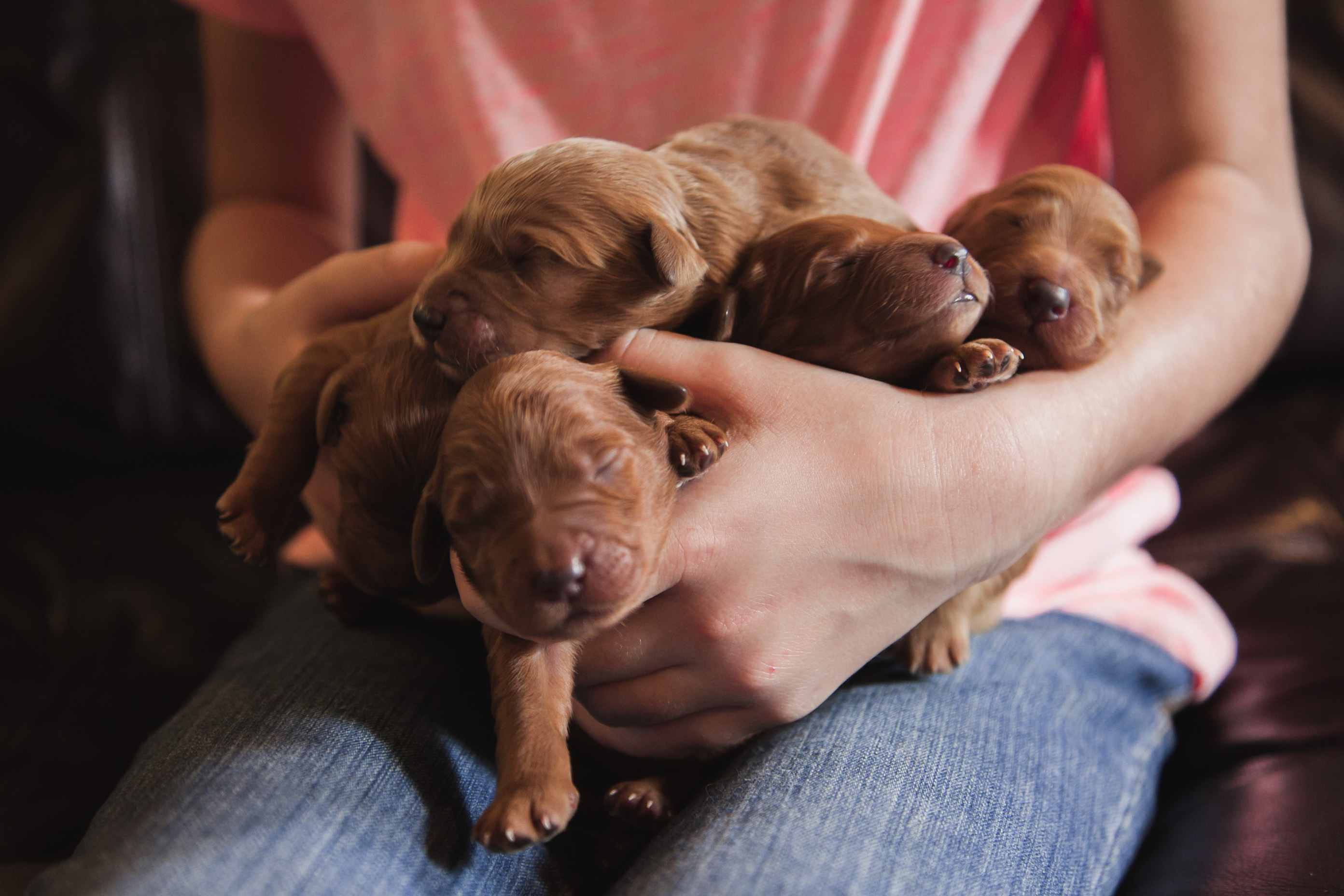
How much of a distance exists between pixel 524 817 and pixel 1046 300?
1.23 meters

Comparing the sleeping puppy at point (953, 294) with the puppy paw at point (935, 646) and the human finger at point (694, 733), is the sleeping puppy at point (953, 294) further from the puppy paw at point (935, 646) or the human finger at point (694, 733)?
the human finger at point (694, 733)

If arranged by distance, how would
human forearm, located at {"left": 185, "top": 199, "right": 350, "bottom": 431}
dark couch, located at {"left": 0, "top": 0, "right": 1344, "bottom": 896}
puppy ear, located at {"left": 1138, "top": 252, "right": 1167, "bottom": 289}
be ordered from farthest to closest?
dark couch, located at {"left": 0, "top": 0, "right": 1344, "bottom": 896}, human forearm, located at {"left": 185, "top": 199, "right": 350, "bottom": 431}, puppy ear, located at {"left": 1138, "top": 252, "right": 1167, "bottom": 289}

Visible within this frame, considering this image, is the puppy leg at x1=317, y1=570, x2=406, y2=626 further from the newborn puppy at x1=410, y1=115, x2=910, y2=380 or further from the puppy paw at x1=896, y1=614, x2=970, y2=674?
the puppy paw at x1=896, y1=614, x2=970, y2=674

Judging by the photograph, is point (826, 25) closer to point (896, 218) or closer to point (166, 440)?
point (896, 218)

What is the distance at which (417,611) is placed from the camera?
1929 mm

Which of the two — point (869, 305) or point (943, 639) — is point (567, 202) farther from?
point (943, 639)

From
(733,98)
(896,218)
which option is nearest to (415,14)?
(733,98)

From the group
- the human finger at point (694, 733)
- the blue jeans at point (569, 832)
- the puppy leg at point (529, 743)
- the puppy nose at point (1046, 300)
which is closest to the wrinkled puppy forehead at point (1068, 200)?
the puppy nose at point (1046, 300)

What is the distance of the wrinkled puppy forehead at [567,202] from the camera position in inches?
57.3

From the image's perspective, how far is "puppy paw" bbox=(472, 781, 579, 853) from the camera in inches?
48.3

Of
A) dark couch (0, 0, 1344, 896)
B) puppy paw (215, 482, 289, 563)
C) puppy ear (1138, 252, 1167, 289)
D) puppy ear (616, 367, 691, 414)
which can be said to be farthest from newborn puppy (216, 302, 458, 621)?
puppy ear (1138, 252, 1167, 289)

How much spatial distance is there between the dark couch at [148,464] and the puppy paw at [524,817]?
1.43m

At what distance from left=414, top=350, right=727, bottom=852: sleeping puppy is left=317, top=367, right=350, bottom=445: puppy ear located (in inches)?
12.8

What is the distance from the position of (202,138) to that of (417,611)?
8.95 feet
